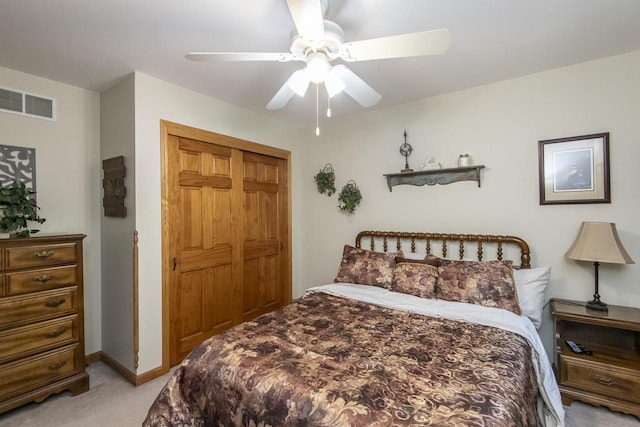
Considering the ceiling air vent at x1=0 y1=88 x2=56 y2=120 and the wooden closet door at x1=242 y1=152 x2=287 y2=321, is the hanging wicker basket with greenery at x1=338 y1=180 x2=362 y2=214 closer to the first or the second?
the wooden closet door at x1=242 y1=152 x2=287 y2=321

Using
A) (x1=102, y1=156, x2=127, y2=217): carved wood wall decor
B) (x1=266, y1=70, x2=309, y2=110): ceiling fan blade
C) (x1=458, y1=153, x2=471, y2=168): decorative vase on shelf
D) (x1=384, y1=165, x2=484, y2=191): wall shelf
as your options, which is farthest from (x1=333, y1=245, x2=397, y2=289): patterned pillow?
(x1=102, y1=156, x2=127, y2=217): carved wood wall decor

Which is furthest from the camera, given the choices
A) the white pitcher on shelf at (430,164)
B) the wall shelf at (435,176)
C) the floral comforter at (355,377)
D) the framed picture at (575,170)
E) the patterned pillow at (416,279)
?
the white pitcher on shelf at (430,164)

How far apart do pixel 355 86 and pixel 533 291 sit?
1979 mm

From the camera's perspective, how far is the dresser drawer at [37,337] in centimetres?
202

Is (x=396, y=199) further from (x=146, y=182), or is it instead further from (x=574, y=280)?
(x=146, y=182)

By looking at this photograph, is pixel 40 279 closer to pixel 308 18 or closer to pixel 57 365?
pixel 57 365

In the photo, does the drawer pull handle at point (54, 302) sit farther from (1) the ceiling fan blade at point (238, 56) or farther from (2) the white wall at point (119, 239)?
(1) the ceiling fan blade at point (238, 56)

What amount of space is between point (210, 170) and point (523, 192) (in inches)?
114

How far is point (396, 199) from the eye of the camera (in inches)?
129

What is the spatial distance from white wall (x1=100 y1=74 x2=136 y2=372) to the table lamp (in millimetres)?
3429

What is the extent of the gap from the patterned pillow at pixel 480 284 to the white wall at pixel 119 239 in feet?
8.46

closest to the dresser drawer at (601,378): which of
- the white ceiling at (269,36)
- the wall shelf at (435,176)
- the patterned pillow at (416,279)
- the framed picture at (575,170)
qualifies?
the patterned pillow at (416,279)

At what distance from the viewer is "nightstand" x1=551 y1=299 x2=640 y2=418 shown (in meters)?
1.96

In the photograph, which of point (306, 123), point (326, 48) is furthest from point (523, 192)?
point (306, 123)
